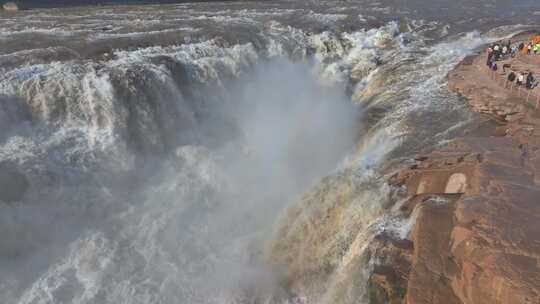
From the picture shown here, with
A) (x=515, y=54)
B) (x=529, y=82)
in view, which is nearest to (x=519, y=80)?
(x=529, y=82)

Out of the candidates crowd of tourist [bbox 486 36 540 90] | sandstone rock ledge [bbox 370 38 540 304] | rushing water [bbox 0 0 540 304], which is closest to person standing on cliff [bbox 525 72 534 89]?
crowd of tourist [bbox 486 36 540 90]

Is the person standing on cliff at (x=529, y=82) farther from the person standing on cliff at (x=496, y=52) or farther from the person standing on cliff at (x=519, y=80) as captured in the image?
the person standing on cliff at (x=496, y=52)

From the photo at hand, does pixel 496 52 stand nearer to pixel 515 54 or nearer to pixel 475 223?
pixel 515 54

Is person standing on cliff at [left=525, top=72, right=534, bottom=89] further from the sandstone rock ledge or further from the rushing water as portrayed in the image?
the sandstone rock ledge

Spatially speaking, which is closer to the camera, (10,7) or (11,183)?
(11,183)

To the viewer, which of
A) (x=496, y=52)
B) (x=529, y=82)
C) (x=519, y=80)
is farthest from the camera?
(x=496, y=52)

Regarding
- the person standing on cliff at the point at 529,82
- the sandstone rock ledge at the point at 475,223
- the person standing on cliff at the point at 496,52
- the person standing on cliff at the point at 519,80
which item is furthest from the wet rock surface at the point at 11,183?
the person standing on cliff at the point at 496,52
